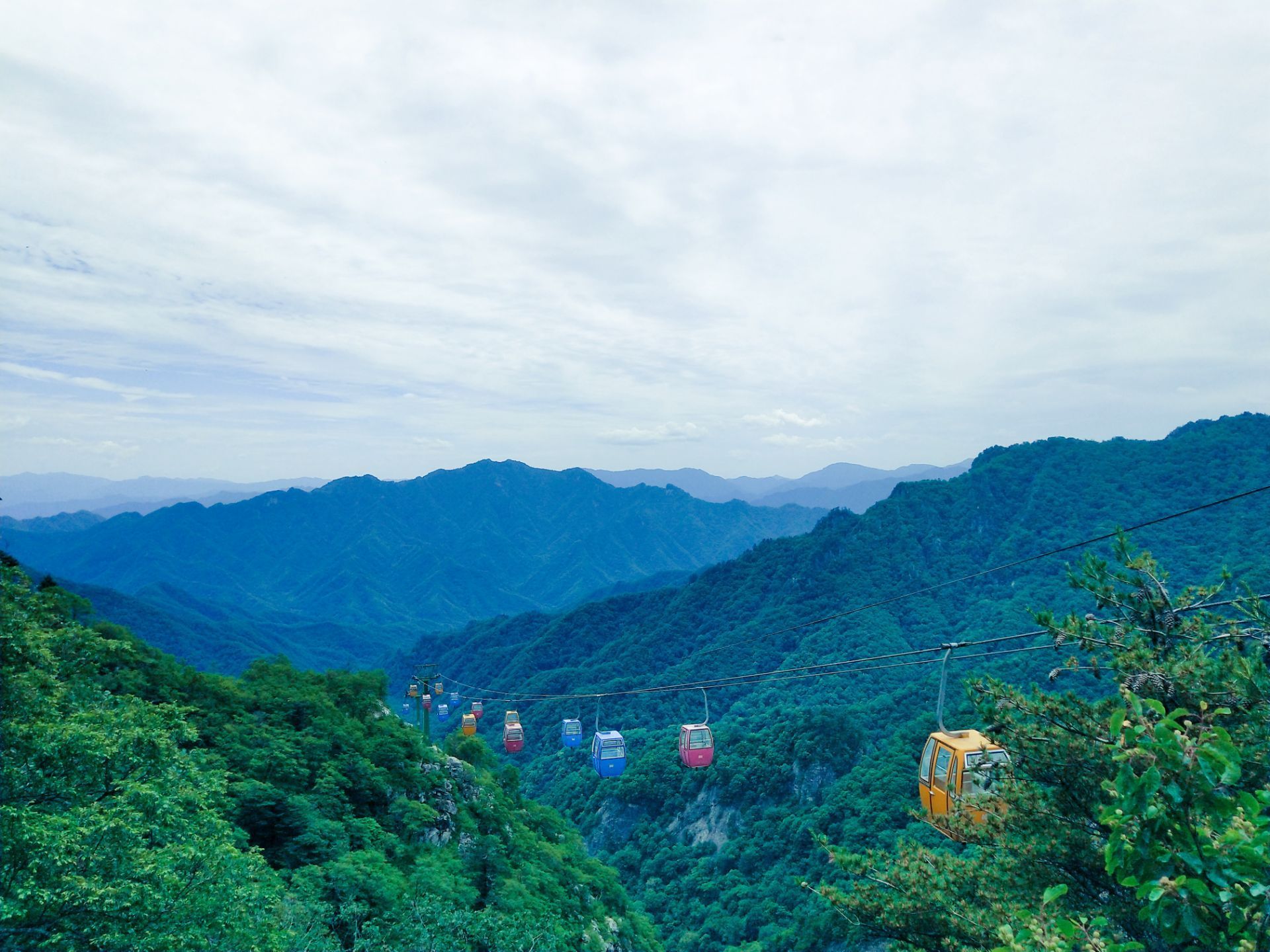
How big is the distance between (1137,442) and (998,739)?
139941 millimetres

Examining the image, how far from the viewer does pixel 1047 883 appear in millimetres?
11578

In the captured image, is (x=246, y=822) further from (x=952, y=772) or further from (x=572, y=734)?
(x=952, y=772)

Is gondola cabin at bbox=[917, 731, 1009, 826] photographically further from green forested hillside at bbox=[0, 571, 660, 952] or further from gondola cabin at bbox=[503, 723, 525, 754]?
gondola cabin at bbox=[503, 723, 525, 754]

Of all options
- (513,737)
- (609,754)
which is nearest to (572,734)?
(513,737)

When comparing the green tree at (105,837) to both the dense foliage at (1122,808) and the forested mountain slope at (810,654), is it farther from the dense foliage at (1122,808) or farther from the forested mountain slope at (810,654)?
the forested mountain slope at (810,654)

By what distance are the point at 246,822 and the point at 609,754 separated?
41.2 feet

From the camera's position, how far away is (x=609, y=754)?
90.1 feet

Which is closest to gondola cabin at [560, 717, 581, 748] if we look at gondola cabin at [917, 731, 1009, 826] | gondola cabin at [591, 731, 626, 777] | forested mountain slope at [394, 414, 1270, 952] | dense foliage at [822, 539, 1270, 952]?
gondola cabin at [591, 731, 626, 777]

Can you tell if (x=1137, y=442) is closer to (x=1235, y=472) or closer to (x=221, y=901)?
(x=1235, y=472)

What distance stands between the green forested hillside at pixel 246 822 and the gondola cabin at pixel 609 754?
4203mm

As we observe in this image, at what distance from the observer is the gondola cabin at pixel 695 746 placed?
23.4 m

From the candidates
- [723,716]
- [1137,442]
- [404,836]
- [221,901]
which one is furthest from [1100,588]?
[1137,442]

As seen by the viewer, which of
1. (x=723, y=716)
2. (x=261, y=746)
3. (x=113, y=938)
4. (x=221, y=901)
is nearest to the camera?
(x=113, y=938)

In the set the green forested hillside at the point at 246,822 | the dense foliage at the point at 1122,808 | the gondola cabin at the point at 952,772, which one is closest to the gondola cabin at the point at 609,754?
the green forested hillside at the point at 246,822
